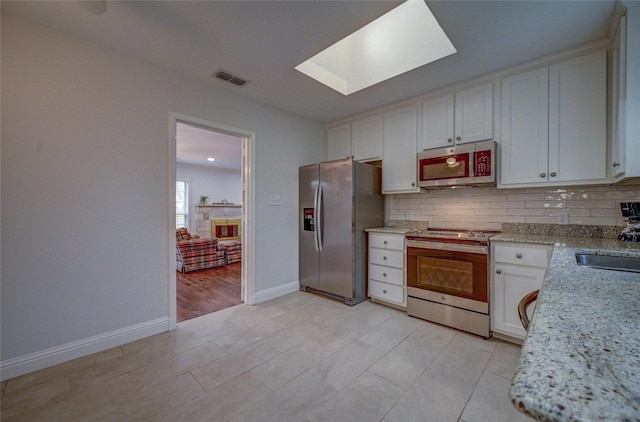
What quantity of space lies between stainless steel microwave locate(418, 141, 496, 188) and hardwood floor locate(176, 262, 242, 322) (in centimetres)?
260

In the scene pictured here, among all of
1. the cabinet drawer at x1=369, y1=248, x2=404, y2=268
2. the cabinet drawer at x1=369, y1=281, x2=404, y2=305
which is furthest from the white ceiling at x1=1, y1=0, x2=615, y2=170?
the cabinet drawer at x1=369, y1=281, x2=404, y2=305

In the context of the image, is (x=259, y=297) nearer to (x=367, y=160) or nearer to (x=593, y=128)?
(x=367, y=160)

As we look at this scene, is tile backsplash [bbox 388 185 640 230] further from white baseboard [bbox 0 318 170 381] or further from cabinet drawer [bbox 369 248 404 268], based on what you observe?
white baseboard [bbox 0 318 170 381]

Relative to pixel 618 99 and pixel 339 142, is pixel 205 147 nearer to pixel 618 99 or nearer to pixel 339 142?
pixel 339 142

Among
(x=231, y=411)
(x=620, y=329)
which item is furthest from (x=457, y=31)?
(x=231, y=411)

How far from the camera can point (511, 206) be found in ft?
8.79

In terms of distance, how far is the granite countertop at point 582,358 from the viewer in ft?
0.99

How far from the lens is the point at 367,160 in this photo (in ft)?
11.6

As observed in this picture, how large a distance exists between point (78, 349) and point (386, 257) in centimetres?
280

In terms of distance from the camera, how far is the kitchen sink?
141 cm

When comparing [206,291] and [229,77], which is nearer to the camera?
[229,77]

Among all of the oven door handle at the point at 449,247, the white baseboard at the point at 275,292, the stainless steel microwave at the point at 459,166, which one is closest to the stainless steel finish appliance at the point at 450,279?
the oven door handle at the point at 449,247

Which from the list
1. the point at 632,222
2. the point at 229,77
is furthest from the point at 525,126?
the point at 229,77

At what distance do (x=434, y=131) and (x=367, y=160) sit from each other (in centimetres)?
90
